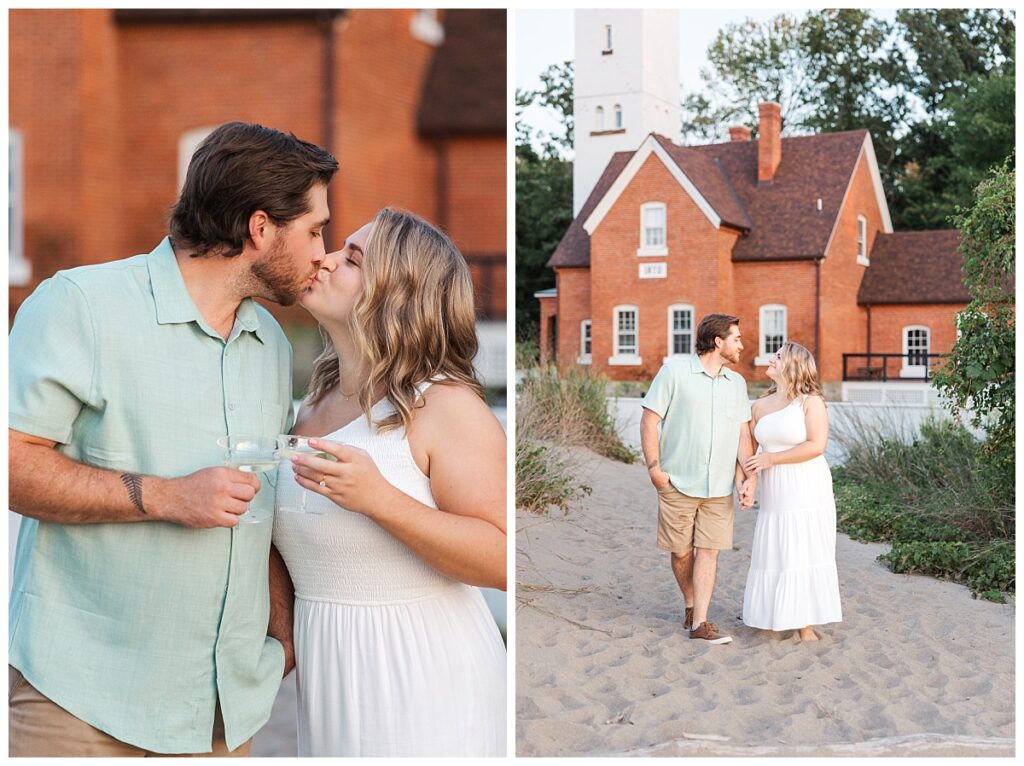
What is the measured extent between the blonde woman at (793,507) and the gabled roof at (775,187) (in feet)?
36.4

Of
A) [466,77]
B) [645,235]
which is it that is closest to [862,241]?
[645,235]

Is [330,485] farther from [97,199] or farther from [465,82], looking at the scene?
[97,199]

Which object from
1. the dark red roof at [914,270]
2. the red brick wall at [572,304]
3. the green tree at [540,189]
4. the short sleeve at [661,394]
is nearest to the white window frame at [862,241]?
the dark red roof at [914,270]

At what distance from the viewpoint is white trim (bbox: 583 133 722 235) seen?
15609mm

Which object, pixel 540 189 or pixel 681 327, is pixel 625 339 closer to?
pixel 681 327

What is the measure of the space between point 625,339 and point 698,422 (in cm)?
1067

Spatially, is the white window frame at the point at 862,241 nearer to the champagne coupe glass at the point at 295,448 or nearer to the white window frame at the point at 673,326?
the white window frame at the point at 673,326

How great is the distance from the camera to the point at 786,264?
16953 millimetres

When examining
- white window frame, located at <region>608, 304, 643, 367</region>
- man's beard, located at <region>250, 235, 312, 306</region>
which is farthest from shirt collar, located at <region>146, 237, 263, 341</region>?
white window frame, located at <region>608, 304, 643, 367</region>

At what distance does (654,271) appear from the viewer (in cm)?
1650

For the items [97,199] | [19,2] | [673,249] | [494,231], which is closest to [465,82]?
[494,231]

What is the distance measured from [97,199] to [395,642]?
1469cm

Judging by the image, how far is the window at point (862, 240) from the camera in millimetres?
16734

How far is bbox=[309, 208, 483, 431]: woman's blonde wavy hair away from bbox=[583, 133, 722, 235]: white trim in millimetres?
13121
